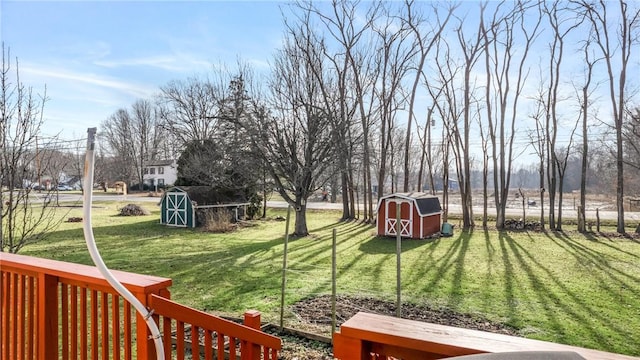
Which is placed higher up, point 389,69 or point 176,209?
point 389,69

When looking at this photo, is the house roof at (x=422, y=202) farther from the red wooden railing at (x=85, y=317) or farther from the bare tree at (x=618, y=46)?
the red wooden railing at (x=85, y=317)

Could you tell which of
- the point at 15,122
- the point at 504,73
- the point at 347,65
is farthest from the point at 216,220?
the point at 504,73

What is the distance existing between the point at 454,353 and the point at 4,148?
5547mm

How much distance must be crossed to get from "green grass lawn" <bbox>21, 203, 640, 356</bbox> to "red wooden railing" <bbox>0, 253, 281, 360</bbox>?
2.64 m

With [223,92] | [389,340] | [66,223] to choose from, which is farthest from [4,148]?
[66,223]

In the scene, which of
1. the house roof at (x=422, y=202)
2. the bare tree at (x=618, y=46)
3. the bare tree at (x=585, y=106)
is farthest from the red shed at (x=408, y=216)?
the bare tree at (x=618, y=46)

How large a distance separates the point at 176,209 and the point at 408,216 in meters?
8.35

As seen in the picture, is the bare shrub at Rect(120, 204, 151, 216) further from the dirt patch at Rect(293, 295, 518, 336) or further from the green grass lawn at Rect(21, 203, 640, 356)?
the dirt patch at Rect(293, 295, 518, 336)

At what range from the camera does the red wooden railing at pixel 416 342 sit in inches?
36.1

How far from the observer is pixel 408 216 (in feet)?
35.1

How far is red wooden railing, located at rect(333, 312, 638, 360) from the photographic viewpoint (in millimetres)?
917

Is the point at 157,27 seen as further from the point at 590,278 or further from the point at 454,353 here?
the point at 590,278

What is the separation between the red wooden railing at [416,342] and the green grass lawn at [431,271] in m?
3.49

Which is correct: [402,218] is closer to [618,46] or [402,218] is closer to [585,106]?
[585,106]
